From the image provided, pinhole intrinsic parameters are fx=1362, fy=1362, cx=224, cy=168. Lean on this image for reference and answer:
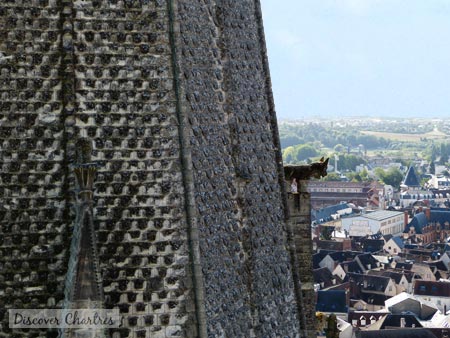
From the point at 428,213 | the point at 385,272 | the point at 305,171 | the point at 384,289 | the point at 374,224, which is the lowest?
the point at 384,289

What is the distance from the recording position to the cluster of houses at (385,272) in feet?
344

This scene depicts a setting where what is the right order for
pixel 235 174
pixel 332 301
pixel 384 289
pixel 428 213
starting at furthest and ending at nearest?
pixel 428 213
pixel 384 289
pixel 332 301
pixel 235 174

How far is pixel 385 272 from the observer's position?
133375 millimetres

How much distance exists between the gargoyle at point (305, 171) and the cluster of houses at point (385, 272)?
62777 mm

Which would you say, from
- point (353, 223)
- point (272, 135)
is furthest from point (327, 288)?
point (272, 135)

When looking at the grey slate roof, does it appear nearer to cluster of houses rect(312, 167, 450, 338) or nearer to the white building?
cluster of houses rect(312, 167, 450, 338)

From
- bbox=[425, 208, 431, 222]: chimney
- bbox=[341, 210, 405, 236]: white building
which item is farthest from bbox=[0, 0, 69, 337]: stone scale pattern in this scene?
bbox=[425, 208, 431, 222]: chimney

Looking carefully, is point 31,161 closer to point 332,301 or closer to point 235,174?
point 235,174

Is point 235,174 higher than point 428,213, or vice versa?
point 235,174

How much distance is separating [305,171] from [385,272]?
11826 centimetres

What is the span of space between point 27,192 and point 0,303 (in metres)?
0.98

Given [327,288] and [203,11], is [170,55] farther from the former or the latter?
Result: [327,288]

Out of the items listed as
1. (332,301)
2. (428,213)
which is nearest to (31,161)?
(332,301)

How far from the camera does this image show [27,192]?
1172cm
